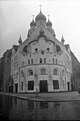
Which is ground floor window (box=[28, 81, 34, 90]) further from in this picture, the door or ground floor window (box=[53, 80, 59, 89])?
ground floor window (box=[53, 80, 59, 89])

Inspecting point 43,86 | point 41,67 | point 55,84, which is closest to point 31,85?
point 43,86

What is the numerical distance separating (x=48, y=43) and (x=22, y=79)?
15.5m

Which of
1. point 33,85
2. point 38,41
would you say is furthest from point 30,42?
point 33,85

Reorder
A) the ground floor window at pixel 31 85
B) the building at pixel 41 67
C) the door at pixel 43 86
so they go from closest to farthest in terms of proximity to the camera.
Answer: the door at pixel 43 86
the building at pixel 41 67
the ground floor window at pixel 31 85

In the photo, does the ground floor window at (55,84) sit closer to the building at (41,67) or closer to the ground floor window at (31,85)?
the building at (41,67)

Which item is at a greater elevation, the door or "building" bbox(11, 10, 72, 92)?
"building" bbox(11, 10, 72, 92)

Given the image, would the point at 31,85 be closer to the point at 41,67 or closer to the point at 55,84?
the point at 41,67

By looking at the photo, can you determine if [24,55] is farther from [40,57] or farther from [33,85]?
[33,85]

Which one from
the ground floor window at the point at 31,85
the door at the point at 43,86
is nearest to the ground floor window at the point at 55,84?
the door at the point at 43,86

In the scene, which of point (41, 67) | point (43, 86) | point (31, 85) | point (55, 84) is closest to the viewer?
point (43, 86)

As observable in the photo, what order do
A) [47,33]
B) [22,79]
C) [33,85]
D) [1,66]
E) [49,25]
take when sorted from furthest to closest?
1. [1,66]
2. [49,25]
3. [47,33]
4. [22,79]
5. [33,85]

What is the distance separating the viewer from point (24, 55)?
50.3m

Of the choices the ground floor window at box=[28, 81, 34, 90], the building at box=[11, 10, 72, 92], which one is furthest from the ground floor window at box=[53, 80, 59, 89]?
the ground floor window at box=[28, 81, 34, 90]

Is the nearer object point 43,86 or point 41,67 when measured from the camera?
point 43,86
